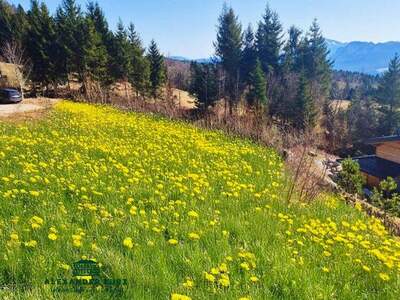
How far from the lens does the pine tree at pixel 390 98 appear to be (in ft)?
121

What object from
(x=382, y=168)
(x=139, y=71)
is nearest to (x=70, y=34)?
(x=139, y=71)

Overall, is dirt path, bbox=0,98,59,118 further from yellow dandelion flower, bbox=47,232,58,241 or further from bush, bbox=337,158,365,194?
bush, bbox=337,158,365,194

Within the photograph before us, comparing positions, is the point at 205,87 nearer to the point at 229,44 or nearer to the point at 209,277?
the point at 229,44

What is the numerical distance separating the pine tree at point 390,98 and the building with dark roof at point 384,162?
17812mm

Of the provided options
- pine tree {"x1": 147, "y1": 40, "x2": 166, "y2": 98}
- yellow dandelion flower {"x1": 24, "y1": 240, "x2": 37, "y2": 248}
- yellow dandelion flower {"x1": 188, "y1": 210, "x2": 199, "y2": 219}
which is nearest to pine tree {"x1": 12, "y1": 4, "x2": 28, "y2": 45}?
pine tree {"x1": 147, "y1": 40, "x2": 166, "y2": 98}

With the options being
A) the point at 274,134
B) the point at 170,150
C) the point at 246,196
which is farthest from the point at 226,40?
the point at 246,196

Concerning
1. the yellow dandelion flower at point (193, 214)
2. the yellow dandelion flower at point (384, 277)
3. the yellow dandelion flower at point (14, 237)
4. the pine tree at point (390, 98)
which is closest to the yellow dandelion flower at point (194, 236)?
the yellow dandelion flower at point (193, 214)

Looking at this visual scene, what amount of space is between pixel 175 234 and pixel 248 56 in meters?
44.6

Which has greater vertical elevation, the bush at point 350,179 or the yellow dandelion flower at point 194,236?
the yellow dandelion flower at point 194,236

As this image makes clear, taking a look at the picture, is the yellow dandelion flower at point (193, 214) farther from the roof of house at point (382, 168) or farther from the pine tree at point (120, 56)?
the pine tree at point (120, 56)

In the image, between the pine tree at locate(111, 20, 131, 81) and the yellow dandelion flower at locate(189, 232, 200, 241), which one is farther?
the pine tree at locate(111, 20, 131, 81)

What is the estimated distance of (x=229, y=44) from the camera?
43625 mm

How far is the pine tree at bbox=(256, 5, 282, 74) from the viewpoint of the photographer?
43719 millimetres

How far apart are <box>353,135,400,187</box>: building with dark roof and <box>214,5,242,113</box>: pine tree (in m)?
23.6
